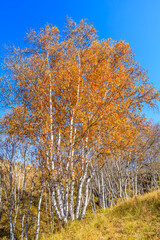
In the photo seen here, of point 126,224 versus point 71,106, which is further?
point 71,106

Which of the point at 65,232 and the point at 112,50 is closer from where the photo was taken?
the point at 65,232

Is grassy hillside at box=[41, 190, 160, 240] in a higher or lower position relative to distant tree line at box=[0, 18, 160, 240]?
lower

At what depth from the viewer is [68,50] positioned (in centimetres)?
970

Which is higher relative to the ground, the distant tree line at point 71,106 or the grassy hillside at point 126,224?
the distant tree line at point 71,106

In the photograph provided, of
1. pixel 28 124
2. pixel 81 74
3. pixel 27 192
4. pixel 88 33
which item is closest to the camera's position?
pixel 28 124

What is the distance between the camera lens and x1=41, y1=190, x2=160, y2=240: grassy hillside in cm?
467

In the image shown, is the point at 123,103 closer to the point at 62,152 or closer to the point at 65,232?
the point at 62,152

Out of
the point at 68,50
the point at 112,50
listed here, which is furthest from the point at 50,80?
the point at 112,50

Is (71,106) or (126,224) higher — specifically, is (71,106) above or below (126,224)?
above

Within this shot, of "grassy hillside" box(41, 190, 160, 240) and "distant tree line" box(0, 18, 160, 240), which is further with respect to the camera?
"distant tree line" box(0, 18, 160, 240)

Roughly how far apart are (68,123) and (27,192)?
16.5 meters

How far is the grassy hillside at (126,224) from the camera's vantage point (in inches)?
184

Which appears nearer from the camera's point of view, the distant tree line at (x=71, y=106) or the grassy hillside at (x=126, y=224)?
the grassy hillside at (x=126, y=224)

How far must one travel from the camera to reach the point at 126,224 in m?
5.29
